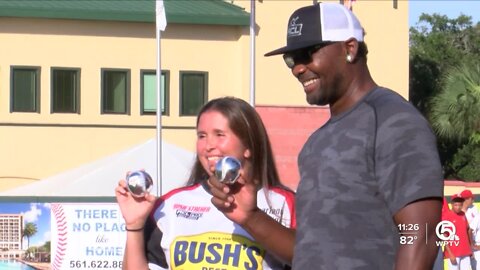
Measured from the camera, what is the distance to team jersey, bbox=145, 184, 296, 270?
477cm

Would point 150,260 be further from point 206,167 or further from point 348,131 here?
point 348,131

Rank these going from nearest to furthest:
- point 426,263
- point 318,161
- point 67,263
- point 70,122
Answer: point 426,263 < point 318,161 < point 67,263 < point 70,122

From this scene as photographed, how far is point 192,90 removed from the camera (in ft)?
124

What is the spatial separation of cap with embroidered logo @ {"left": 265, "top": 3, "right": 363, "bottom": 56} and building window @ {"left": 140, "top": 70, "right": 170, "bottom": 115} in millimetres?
32955

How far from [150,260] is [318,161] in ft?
3.88

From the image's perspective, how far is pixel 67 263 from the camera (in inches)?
701

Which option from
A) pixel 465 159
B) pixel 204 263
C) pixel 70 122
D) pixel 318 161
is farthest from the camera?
pixel 465 159

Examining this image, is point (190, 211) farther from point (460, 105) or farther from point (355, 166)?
point (460, 105)

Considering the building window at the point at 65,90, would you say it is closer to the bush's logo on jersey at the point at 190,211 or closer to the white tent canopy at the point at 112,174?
the white tent canopy at the point at 112,174

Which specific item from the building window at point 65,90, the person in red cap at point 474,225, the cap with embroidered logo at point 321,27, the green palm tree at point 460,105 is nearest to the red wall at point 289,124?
the green palm tree at point 460,105

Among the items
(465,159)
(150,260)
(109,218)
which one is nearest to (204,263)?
(150,260)

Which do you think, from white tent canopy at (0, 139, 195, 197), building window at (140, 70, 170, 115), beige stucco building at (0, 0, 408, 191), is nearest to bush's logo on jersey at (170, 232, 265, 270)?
white tent canopy at (0, 139, 195, 197)

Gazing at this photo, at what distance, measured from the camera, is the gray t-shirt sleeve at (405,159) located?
369cm

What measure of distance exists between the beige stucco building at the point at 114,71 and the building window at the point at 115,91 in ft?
0.10
